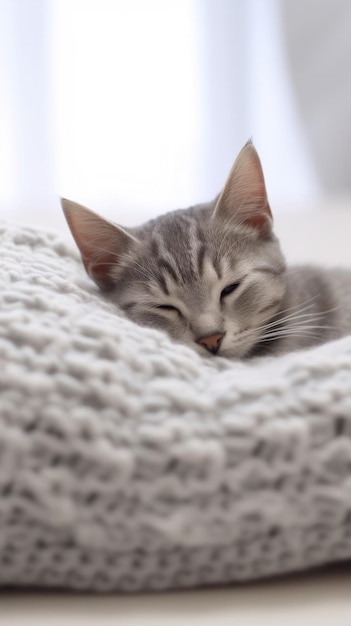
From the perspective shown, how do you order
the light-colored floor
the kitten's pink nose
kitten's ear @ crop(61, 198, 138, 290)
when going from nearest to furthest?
the light-colored floor, the kitten's pink nose, kitten's ear @ crop(61, 198, 138, 290)

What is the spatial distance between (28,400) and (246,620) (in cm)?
29

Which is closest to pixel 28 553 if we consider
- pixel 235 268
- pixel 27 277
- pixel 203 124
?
pixel 27 277

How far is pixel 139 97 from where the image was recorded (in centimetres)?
270

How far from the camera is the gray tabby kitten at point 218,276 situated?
1078 mm

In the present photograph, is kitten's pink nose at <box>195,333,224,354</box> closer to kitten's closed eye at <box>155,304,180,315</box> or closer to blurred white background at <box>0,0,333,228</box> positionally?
kitten's closed eye at <box>155,304,180,315</box>

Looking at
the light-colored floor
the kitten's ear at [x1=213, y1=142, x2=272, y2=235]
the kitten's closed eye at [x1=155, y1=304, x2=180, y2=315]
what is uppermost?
the kitten's ear at [x1=213, y1=142, x2=272, y2=235]

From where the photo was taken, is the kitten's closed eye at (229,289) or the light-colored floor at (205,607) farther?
the kitten's closed eye at (229,289)

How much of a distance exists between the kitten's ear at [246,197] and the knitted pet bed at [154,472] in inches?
20.5

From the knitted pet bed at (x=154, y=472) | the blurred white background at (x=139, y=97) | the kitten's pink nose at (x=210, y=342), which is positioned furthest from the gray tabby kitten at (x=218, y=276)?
the blurred white background at (x=139, y=97)

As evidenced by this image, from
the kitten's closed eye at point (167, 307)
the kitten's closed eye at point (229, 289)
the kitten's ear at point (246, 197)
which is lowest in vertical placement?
the kitten's closed eye at point (167, 307)

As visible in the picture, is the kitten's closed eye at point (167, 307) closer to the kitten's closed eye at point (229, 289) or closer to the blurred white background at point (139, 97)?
the kitten's closed eye at point (229, 289)

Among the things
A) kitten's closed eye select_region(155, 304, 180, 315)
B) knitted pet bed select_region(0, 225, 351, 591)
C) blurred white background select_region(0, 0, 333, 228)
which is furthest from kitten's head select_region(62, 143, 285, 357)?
blurred white background select_region(0, 0, 333, 228)

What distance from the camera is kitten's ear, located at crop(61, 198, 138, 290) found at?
1.15m

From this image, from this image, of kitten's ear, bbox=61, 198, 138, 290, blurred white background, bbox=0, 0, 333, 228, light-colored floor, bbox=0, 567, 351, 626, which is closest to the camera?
light-colored floor, bbox=0, 567, 351, 626
